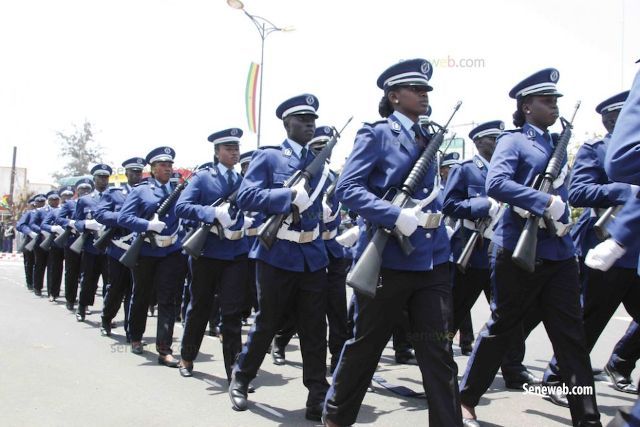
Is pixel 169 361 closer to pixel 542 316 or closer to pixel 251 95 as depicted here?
pixel 542 316

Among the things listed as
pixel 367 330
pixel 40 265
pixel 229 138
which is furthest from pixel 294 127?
pixel 40 265

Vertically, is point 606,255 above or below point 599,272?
above

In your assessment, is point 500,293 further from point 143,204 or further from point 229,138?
point 143,204

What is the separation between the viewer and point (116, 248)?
823cm

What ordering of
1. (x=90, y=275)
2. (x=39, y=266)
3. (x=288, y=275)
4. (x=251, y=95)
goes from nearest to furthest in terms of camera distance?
(x=288, y=275) → (x=90, y=275) → (x=39, y=266) → (x=251, y=95)

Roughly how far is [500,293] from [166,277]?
3.82 meters

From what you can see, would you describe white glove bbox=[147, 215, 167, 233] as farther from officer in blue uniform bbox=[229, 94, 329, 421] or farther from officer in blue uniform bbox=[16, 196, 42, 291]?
officer in blue uniform bbox=[16, 196, 42, 291]

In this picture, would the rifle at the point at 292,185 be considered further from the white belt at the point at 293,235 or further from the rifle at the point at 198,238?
the rifle at the point at 198,238

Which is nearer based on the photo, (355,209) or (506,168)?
(355,209)

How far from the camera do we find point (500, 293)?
14.3ft

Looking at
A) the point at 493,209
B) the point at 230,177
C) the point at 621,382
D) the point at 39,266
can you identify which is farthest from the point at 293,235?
the point at 39,266

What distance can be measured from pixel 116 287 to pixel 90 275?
6.66 feet

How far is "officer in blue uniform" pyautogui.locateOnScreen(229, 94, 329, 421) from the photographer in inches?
190

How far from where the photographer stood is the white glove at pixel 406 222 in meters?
3.55
